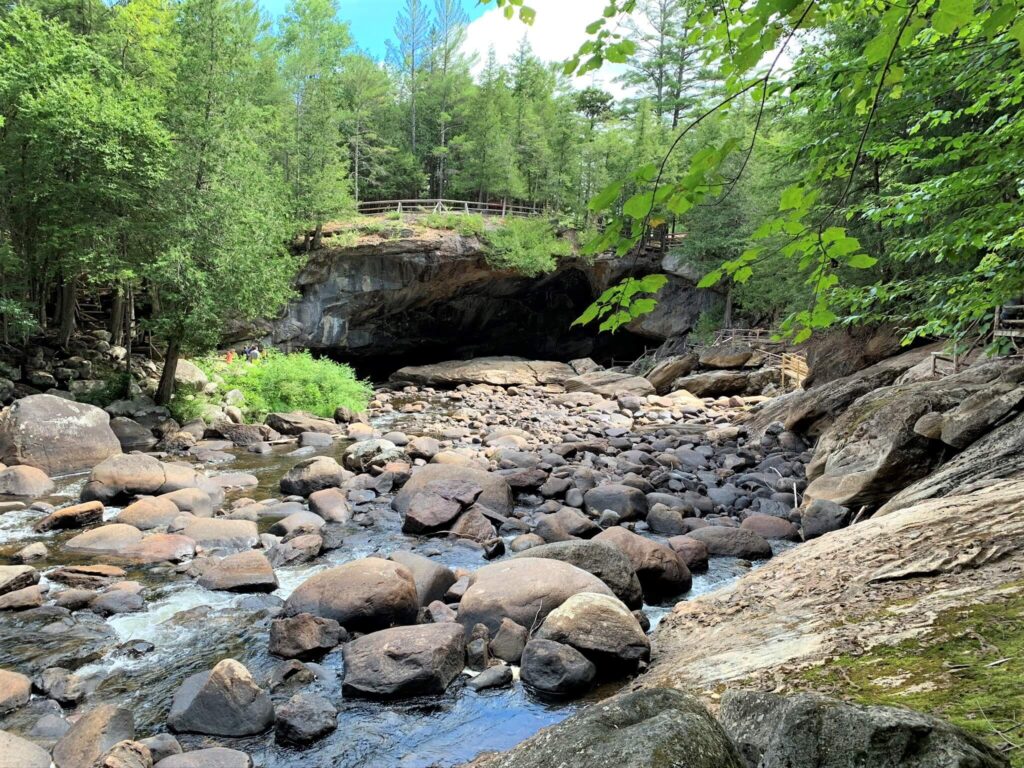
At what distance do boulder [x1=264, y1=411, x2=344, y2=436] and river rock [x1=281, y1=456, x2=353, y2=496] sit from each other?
5.18m

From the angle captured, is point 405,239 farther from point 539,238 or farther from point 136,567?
point 136,567

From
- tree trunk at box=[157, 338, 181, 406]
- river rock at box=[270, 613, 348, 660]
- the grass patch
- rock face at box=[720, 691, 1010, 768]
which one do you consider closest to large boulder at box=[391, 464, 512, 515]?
river rock at box=[270, 613, 348, 660]

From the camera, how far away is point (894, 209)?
4527 millimetres

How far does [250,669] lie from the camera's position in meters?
4.48

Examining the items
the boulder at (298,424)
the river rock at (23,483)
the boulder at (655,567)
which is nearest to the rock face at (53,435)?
the river rock at (23,483)

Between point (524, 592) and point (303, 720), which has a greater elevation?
point (524, 592)

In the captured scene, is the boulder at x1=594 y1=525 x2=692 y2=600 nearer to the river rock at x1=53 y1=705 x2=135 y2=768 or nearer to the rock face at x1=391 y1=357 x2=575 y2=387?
the river rock at x1=53 y1=705 x2=135 y2=768

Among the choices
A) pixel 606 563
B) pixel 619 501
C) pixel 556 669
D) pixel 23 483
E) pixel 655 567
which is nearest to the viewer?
pixel 556 669

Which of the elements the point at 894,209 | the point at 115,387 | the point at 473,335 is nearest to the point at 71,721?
the point at 894,209

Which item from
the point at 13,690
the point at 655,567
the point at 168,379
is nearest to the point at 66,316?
the point at 168,379

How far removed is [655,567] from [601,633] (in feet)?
5.29

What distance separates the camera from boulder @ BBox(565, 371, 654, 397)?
2258 cm

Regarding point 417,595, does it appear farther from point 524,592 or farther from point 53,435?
point 53,435

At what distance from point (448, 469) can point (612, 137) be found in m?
27.3
